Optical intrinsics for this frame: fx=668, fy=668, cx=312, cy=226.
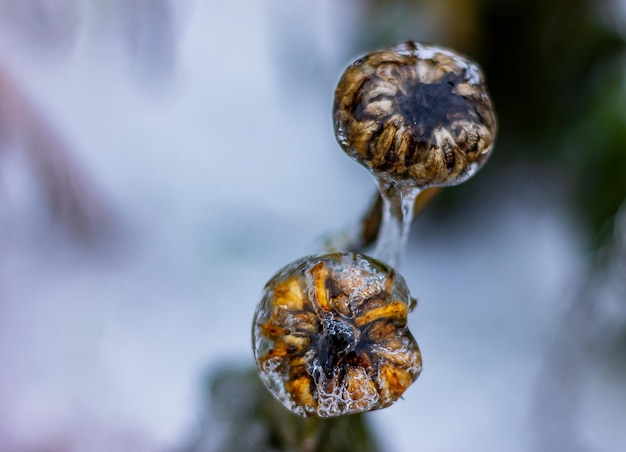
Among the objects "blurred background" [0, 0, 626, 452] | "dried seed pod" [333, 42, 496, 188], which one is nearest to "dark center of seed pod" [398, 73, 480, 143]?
"dried seed pod" [333, 42, 496, 188]

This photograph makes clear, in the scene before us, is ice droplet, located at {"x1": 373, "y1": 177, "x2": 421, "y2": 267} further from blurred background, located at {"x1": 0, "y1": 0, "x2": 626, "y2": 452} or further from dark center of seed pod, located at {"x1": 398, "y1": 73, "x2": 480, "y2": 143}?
blurred background, located at {"x1": 0, "y1": 0, "x2": 626, "y2": 452}

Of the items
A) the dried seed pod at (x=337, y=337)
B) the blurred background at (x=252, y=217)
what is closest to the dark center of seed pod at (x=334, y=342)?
the dried seed pod at (x=337, y=337)

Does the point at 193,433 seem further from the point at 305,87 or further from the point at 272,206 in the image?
the point at 305,87

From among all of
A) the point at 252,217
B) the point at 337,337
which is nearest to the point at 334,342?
the point at 337,337

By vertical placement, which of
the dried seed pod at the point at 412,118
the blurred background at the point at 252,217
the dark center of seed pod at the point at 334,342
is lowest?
the blurred background at the point at 252,217

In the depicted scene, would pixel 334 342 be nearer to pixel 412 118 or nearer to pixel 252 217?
pixel 412 118

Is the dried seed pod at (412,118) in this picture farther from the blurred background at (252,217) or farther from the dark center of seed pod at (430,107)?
the blurred background at (252,217)
